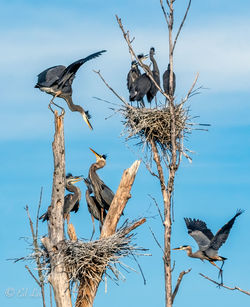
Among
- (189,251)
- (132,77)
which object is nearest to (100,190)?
(189,251)

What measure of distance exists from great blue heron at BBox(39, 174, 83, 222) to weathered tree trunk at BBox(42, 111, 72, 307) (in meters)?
1.45

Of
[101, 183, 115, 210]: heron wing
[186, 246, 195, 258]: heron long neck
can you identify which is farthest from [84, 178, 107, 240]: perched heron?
[186, 246, 195, 258]: heron long neck

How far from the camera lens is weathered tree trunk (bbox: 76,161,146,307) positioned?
952cm

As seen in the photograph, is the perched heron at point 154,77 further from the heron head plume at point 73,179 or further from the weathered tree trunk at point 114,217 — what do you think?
the weathered tree trunk at point 114,217

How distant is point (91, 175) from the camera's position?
1031cm

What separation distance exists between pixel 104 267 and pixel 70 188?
2123mm

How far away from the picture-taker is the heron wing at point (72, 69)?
9.49 m

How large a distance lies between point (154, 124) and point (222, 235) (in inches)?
83.3

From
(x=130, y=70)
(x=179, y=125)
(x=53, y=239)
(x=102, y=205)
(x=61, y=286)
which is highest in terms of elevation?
(x=130, y=70)

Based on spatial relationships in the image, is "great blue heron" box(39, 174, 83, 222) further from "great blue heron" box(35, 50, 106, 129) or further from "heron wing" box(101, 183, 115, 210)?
"great blue heron" box(35, 50, 106, 129)

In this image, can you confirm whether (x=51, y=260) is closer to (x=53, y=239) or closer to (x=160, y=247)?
(x=53, y=239)

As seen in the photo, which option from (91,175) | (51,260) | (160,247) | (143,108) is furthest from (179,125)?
(51,260)

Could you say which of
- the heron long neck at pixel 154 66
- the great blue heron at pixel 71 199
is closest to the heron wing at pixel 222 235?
the great blue heron at pixel 71 199

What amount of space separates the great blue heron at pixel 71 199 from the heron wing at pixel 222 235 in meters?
2.26
